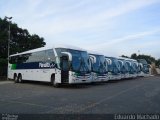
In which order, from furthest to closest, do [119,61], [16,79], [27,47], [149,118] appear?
[27,47] < [119,61] < [16,79] < [149,118]

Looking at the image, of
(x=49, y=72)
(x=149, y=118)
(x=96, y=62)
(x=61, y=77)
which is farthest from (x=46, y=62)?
(x=149, y=118)

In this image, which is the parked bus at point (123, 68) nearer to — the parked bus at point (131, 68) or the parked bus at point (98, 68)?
the parked bus at point (131, 68)

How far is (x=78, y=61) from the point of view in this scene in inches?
998

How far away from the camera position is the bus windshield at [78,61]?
81.6ft

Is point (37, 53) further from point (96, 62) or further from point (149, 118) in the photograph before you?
point (149, 118)

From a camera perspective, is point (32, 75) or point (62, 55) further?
point (32, 75)

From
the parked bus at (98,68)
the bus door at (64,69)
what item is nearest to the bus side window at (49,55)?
the bus door at (64,69)

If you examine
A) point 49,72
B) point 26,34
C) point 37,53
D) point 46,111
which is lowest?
point 46,111

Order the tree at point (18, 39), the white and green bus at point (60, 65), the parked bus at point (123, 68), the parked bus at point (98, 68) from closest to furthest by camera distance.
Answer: the white and green bus at point (60, 65), the parked bus at point (98, 68), the parked bus at point (123, 68), the tree at point (18, 39)

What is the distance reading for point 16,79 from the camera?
109 ft

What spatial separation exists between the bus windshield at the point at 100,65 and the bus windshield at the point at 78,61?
3857 millimetres

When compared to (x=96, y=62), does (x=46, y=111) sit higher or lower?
lower

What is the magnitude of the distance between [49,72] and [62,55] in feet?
7.55

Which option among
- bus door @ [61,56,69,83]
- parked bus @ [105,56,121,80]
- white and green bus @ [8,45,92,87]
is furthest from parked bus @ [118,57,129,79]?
bus door @ [61,56,69,83]
